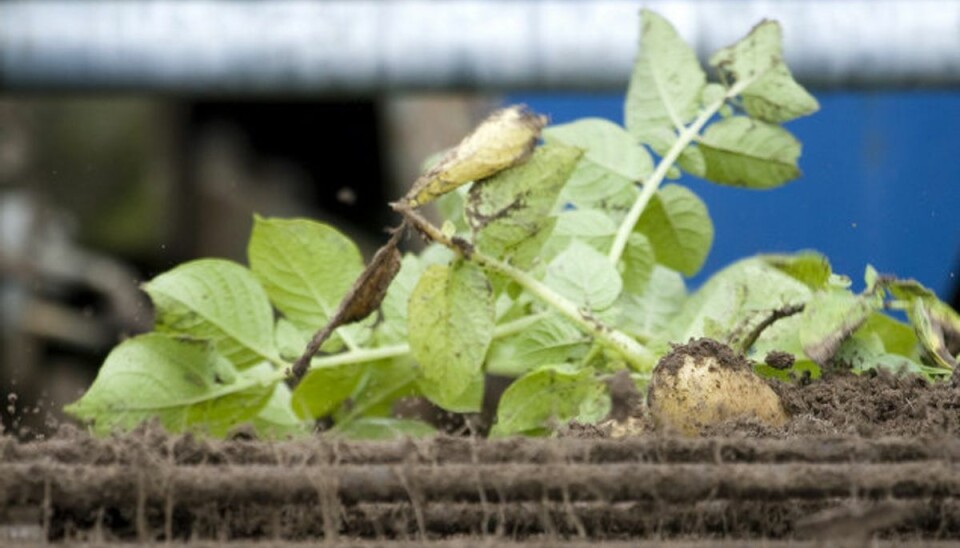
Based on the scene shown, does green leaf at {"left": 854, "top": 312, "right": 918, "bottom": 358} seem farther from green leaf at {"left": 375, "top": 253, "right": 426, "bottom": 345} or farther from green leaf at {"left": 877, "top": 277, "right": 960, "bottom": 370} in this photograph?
green leaf at {"left": 375, "top": 253, "right": 426, "bottom": 345}

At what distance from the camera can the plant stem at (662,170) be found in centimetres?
71

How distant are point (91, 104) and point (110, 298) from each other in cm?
38

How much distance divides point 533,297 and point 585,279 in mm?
40

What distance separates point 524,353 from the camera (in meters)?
0.64

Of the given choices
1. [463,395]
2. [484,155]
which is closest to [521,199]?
[484,155]

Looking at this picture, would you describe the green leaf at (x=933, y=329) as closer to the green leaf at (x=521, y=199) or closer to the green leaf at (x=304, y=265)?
the green leaf at (x=521, y=199)

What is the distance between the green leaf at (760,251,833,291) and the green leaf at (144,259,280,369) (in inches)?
10.3

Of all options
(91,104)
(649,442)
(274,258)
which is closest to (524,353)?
(274,258)

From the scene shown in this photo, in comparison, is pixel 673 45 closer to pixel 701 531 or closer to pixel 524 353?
pixel 524 353

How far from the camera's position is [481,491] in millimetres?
390

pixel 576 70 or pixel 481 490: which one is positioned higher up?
pixel 576 70

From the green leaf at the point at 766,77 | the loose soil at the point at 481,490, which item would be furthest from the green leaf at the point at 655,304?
the loose soil at the point at 481,490

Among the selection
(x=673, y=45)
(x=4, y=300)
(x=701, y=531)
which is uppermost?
(x=673, y=45)

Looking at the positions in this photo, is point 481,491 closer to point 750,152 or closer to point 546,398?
point 546,398
